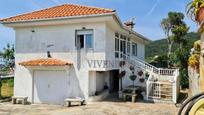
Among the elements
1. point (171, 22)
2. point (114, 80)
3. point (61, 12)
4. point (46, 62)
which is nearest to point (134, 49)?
point (114, 80)

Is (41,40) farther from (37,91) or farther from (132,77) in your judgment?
(132,77)

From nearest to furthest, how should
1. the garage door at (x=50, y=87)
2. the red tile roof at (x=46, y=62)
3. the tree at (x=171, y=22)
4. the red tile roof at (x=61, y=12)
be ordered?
1. the red tile roof at (x=61, y=12)
2. the red tile roof at (x=46, y=62)
3. the garage door at (x=50, y=87)
4. the tree at (x=171, y=22)

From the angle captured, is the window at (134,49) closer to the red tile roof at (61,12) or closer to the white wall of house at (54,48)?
the red tile roof at (61,12)

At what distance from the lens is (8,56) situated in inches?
1196

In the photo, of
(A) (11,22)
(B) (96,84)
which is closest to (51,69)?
(B) (96,84)

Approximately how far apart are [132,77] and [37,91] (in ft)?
26.3

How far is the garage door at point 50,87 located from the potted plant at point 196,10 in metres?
12.3

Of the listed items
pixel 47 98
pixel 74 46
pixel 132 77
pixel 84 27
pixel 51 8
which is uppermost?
pixel 51 8

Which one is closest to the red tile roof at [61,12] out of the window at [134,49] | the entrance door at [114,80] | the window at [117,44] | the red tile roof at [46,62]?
the red tile roof at [46,62]

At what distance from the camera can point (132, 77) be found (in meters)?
21.3

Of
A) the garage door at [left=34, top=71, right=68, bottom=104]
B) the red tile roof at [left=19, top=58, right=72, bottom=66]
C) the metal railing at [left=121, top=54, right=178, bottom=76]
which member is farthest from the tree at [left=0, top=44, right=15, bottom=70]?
the metal railing at [left=121, top=54, right=178, bottom=76]

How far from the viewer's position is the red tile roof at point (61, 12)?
61.7 feet

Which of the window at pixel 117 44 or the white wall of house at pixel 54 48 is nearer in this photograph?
the white wall of house at pixel 54 48

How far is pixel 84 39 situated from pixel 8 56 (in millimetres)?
14739
